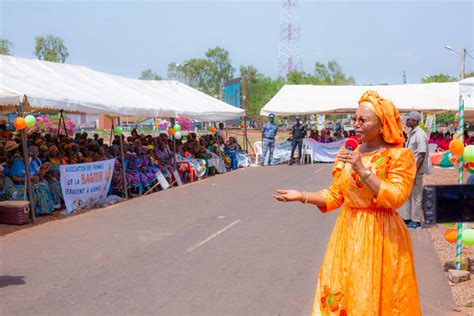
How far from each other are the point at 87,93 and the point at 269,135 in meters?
11.2

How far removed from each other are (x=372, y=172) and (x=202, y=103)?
57.1ft

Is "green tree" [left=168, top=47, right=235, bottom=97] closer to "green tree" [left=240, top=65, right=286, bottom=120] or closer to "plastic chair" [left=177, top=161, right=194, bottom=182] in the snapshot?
"green tree" [left=240, top=65, right=286, bottom=120]

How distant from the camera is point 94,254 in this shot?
26.2 ft

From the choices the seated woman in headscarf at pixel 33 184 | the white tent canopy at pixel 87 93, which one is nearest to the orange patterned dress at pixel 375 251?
the white tent canopy at pixel 87 93

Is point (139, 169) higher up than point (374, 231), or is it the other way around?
point (374, 231)

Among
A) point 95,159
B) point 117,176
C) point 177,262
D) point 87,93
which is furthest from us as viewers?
point 117,176

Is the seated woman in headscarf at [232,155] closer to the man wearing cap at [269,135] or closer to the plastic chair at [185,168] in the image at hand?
the man wearing cap at [269,135]

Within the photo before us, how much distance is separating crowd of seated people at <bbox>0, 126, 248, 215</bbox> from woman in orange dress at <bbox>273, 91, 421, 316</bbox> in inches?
334

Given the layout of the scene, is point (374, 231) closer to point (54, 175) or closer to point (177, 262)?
point (177, 262)

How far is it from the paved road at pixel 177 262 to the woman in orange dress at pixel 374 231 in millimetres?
1886

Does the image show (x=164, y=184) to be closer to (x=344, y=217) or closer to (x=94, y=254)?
(x=94, y=254)

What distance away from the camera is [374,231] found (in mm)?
3607

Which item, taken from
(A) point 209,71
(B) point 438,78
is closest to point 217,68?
(A) point 209,71

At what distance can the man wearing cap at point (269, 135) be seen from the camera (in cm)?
2291
